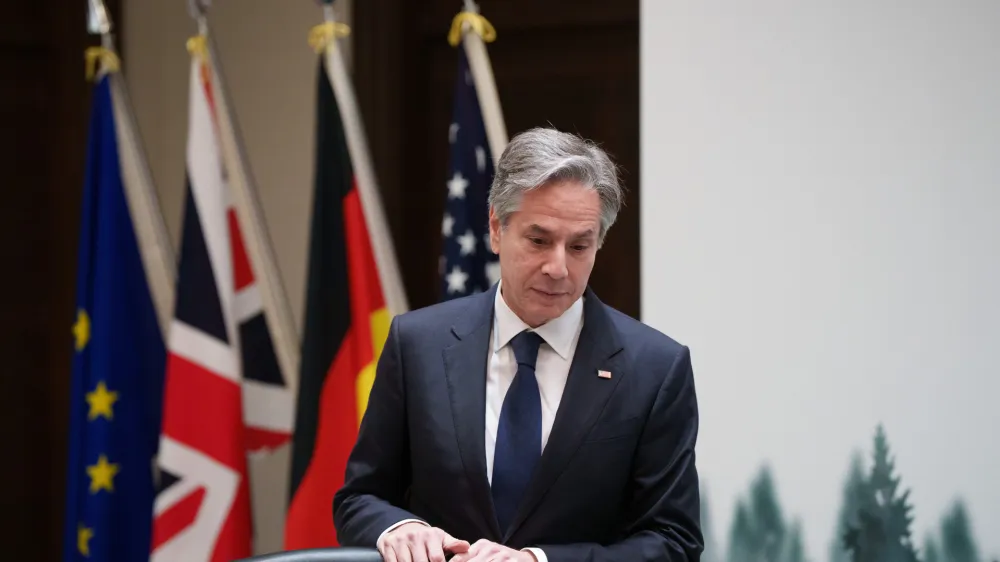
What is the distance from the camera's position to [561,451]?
5.61ft

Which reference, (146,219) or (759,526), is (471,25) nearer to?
(146,219)

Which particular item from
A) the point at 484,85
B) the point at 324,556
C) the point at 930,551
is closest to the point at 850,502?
the point at 930,551

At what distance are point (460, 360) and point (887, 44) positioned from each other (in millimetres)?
1414

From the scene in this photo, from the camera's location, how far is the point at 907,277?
2.62m

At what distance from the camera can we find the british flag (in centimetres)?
332

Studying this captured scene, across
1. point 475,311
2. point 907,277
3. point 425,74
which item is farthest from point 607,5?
point 475,311

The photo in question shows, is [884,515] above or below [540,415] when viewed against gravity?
below

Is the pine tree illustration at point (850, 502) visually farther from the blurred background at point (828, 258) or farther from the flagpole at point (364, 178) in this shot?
the flagpole at point (364, 178)

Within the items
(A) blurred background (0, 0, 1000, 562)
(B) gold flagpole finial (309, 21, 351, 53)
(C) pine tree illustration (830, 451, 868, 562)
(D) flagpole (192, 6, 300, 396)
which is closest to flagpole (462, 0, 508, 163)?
(A) blurred background (0, 0, 1000, 562)

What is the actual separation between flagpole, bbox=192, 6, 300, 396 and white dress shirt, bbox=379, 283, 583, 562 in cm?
176

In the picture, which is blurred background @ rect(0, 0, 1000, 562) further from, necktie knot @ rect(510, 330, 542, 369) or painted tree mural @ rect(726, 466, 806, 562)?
necktie knot @ rect(510, 330, 542, 369)

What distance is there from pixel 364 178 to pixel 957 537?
71.0 inches

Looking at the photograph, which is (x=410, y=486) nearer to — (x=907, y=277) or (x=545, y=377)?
(x=545, y=377)

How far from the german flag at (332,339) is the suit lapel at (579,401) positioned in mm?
1552
